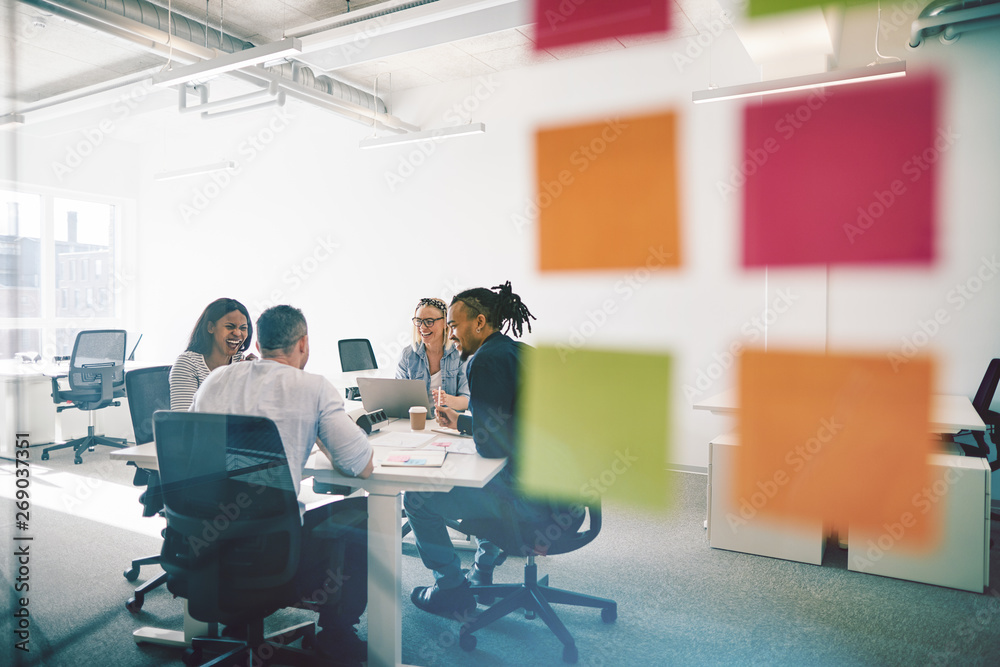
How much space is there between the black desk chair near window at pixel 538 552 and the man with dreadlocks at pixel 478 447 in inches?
2.2

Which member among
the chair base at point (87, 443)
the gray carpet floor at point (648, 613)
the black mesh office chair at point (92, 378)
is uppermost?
the black mesh office chair at point (92, 378)

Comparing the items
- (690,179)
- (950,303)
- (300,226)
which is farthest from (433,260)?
(950,303)

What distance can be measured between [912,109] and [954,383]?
6.10ft

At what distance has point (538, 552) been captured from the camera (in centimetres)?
237

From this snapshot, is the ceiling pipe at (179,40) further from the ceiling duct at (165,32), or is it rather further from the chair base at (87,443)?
the chair base at (87,443)

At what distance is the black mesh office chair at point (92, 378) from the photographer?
533cm

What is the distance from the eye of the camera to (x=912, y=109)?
403 cm

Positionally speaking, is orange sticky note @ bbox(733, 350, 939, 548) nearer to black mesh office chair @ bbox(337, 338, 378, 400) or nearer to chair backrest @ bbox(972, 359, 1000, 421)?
chair backrest @ bbox(972, 359, 1000, 421)

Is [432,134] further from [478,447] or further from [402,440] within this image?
[478,447]

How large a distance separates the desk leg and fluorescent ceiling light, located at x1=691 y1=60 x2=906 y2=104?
313 cm

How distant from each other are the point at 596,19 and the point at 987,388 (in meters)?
3.70

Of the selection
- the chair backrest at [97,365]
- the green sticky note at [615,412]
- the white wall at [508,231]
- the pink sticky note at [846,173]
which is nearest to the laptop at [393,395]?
A: the green sticky note at [615,412]

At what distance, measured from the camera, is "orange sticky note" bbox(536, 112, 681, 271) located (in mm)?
4785

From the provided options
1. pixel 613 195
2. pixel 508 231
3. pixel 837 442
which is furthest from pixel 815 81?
pixel 508 231
